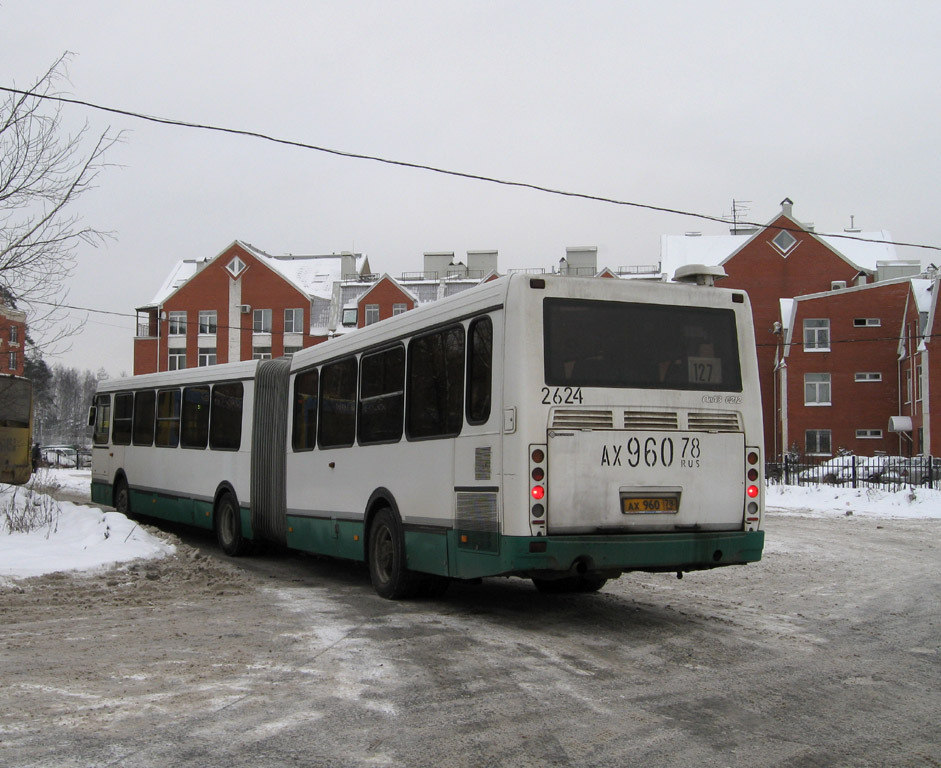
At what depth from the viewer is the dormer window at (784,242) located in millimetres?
59719

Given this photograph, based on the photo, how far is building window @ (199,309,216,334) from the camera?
68562mm

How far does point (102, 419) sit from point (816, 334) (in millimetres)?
39854

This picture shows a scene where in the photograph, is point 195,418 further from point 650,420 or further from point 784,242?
point 784,242

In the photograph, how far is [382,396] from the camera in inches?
427

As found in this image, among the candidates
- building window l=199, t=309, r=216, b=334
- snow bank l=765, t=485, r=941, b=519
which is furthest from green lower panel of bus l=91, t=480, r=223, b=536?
building window l=199, t=309, r=216, b=334

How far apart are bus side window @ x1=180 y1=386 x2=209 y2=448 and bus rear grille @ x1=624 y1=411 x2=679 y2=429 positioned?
30.9 feet

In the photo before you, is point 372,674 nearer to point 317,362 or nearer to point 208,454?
point 317,362

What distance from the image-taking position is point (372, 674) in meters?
6.80

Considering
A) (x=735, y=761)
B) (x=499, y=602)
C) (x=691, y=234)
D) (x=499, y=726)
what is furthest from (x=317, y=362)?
(x=691, y=234)

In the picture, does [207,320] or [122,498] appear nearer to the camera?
[122,498]

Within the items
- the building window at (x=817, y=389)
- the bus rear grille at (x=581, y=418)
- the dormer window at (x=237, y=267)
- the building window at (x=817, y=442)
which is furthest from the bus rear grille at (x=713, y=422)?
the dormer window at (x=237, y=267)

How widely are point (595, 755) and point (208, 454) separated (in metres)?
12.0

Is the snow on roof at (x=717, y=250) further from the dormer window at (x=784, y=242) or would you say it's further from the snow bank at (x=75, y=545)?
the snow bank at (x=75, y=545)

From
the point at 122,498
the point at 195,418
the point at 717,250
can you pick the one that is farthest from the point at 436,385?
the point at 717,250
